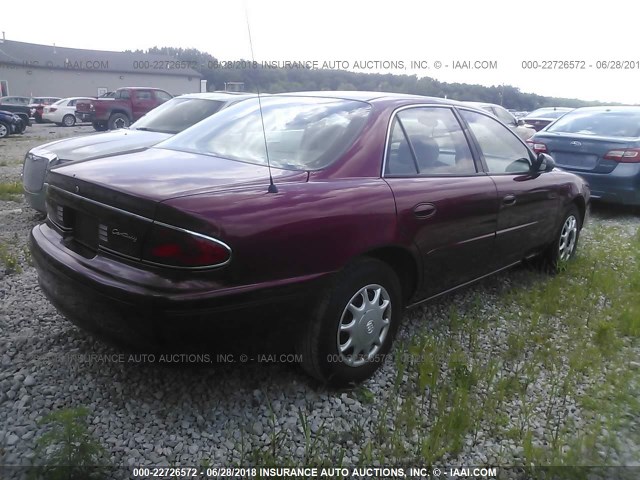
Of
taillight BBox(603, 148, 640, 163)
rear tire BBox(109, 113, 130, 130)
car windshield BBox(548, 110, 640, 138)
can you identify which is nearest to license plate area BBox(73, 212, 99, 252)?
taillight BBox(603, 148, 640, 163)

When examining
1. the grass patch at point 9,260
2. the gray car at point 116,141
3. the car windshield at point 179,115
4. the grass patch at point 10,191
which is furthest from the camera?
the grass patch at point 10,191

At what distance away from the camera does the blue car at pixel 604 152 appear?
6902mm

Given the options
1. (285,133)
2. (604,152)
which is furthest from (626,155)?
(285,133)

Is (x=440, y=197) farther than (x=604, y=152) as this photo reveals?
No

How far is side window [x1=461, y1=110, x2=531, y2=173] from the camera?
379cm

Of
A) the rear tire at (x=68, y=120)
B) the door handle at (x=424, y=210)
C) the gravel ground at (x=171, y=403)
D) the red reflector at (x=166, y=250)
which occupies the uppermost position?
the door handle at (x=424, y=210)

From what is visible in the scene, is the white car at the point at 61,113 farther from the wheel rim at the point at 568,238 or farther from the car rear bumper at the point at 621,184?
the wheel rim at the point at 568,238

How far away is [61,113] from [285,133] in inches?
1027

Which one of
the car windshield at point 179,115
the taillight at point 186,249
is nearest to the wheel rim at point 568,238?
the taillight at point 186,249

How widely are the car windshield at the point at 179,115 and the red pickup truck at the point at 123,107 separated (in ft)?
46.3

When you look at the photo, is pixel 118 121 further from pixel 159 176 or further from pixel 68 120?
pixel 159 176

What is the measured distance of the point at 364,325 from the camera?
2812 mm

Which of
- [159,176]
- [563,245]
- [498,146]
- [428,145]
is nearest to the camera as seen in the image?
[159,176]

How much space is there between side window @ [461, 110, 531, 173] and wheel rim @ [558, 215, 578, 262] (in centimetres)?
92
